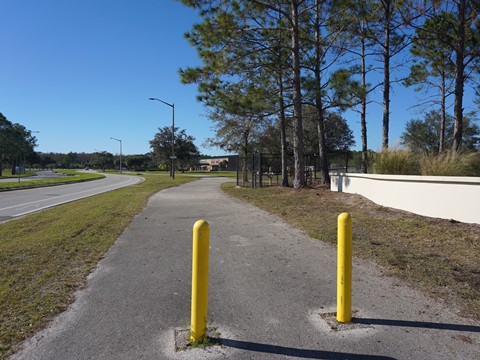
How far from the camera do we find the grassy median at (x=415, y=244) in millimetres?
4508

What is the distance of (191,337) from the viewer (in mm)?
3344

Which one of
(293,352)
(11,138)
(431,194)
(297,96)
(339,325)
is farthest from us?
(11,138)

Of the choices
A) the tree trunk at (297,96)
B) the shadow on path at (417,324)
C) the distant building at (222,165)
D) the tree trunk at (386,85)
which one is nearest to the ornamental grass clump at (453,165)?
the tree trunk at (386,85)

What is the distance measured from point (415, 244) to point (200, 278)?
4.63 metres

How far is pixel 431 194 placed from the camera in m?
8.51

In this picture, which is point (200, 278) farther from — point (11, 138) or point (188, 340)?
point (11, 138)

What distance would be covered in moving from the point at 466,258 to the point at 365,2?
1157cm

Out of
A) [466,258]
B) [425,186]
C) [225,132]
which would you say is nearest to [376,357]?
[466,258]

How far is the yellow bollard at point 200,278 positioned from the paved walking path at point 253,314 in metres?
0.19

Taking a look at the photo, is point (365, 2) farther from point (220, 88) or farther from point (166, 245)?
point (166, 245)

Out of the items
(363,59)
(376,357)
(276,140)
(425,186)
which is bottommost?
(376,357)

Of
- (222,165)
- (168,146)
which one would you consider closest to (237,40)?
(168,146)

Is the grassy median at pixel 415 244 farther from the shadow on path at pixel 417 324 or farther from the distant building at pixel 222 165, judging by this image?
the distant building at pixel 222 165

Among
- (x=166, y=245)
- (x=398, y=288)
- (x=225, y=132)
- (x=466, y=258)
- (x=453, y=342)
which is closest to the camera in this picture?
(x=453, y=342)
